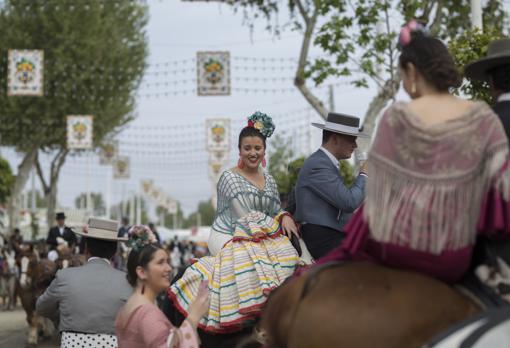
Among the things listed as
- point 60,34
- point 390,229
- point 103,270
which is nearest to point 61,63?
point 60,34

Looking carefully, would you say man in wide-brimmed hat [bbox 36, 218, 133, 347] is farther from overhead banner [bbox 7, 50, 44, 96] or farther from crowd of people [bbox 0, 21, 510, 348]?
overhead banner [bbox 7, 50, 44, 96]

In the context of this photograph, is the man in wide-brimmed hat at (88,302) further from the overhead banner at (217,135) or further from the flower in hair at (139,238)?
the overhead banner at (217,135)

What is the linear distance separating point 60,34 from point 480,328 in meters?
38.2

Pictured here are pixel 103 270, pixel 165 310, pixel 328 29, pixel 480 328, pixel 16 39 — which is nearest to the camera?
pixel 480 328

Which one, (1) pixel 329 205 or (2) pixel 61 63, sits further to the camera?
(2) pixel 61 63

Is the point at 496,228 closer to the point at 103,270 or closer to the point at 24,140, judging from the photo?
the point at 103,270

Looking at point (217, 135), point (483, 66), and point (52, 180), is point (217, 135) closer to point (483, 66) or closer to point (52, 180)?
point (52, 180)

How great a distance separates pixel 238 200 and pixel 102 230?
1774mm

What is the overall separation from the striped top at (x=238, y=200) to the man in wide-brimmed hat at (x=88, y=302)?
3.32ft

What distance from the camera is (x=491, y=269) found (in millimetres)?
3459

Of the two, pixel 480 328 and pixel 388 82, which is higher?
pixel 388 82

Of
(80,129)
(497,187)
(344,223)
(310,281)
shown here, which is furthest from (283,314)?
(80,129)

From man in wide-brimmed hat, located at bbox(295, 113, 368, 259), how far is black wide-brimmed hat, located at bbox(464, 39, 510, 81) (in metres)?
1.62

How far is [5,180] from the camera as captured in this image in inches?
2120
